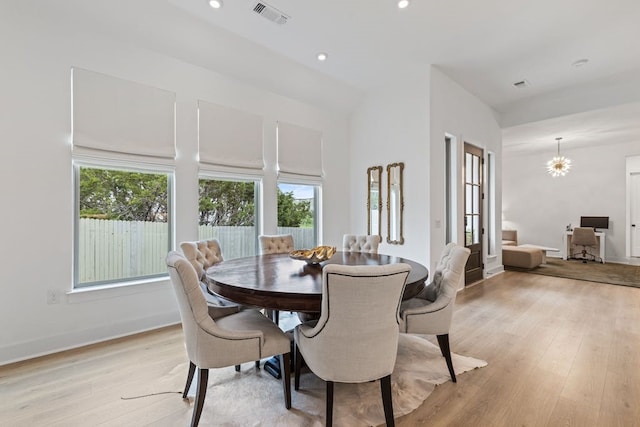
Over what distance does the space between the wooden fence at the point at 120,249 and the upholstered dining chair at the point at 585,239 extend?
343 inches

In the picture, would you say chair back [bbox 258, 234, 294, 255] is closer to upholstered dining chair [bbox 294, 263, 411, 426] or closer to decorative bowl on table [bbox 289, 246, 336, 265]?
decorative bowl on table [bbox 289, 246, 336, 265]

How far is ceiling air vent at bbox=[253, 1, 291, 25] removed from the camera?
9.06 feet

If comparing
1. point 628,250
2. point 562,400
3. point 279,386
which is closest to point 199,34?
point 279,386

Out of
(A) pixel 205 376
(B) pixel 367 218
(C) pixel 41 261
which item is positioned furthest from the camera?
(B) pixel 367 218

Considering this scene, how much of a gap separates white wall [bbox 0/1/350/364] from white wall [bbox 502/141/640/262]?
9.68 meters

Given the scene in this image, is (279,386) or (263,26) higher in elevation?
(263,26)

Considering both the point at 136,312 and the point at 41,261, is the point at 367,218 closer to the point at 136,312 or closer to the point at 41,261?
the point at 136,312

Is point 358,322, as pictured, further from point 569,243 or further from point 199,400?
point 569,243

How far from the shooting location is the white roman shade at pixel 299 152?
4254mm

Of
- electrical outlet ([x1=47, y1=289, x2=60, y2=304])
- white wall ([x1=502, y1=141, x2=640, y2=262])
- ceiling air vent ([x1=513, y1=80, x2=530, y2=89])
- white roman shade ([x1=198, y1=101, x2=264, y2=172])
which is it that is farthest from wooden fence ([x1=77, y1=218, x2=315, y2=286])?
white wall ([x1=502, y1=141, x2=640, y2=262])

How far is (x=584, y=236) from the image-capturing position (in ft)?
23.4

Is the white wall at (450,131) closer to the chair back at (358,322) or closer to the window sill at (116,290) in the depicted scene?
the chair back at (358,322)

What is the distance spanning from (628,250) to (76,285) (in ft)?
35.9

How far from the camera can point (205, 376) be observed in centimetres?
163
